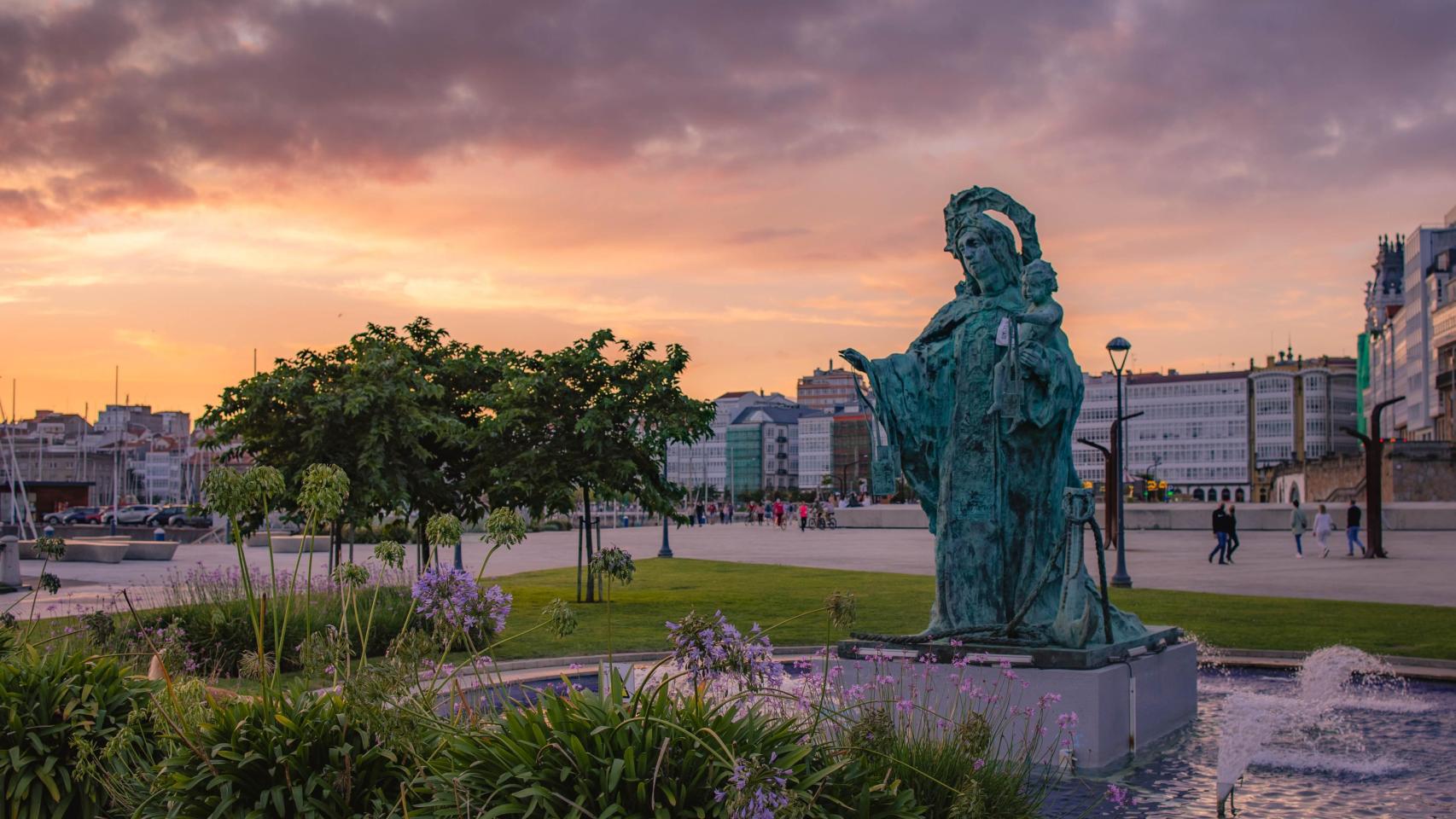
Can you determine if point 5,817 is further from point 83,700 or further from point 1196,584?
point 1196,584

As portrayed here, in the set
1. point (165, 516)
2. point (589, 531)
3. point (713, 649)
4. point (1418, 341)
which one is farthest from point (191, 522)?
point (1418, 341)

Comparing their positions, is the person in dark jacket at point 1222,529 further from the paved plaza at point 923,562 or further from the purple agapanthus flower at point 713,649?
the purple agapanthus flower at point 713,649

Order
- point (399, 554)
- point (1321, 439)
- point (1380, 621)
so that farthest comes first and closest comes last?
point (1321, 439) → point (1380, 621) → point (399, 554)

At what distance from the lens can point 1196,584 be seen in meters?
25.6

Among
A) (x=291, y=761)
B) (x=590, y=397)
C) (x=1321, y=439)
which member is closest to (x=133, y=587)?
(x=590, y=397)

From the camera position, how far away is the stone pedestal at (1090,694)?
8.33m

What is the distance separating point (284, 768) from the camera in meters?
5.45

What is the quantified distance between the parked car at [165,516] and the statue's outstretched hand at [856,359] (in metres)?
69.3

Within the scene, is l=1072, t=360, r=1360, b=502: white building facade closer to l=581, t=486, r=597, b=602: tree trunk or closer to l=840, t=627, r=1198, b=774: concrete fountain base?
l=581, t=486, r=597, b=602: tree trunk

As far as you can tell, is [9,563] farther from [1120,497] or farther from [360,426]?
[1120,497]

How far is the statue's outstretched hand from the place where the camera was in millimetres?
9812

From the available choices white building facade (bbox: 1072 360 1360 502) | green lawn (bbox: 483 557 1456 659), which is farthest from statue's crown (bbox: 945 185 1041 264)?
white building facade (bbox: 1072 360 1360 502)

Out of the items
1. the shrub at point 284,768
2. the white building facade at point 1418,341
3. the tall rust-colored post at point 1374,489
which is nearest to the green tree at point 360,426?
the shrub at point 284,768

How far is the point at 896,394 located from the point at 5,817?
6054 millimetres
